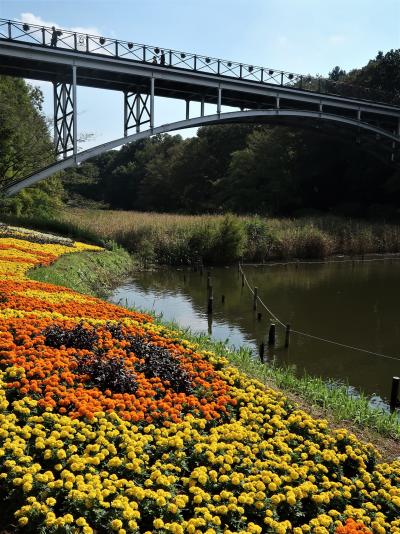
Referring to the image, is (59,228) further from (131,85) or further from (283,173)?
(283,173)

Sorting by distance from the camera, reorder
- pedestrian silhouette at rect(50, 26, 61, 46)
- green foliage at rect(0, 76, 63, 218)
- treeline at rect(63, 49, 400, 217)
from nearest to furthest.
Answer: pedestrian silhouette at rect(50, 26, 61, 46), green foliage at rect(0, 76, 63, 218), treeline at rect(63, 49, 400, 217)

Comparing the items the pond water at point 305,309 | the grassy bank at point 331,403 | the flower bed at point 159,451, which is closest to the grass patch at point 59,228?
the pond water at point 305,309

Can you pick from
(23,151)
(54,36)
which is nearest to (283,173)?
(23,151)

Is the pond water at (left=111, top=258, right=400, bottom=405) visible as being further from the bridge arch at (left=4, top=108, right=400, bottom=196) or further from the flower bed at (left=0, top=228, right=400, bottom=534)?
the bridge arch at (left=4, top=108, right=400, bottom=196)

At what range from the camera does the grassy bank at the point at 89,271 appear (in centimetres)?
1373

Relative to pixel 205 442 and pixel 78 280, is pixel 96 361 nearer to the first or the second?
pixel 205 442

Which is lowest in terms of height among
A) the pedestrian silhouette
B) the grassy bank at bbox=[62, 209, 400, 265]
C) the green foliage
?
the grassy bank at bbox=[62, 209, 400, 265]

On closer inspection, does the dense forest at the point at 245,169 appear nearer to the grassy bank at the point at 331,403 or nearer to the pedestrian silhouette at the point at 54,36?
the pedestrian silhouette at the point at 54,36

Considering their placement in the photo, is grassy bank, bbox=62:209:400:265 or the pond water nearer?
the pond water

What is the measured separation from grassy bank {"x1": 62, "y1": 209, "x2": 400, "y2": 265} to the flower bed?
1855 cm

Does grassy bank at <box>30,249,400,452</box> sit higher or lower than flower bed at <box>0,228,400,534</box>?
lower

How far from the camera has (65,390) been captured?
5.56m

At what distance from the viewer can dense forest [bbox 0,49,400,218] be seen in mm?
28513

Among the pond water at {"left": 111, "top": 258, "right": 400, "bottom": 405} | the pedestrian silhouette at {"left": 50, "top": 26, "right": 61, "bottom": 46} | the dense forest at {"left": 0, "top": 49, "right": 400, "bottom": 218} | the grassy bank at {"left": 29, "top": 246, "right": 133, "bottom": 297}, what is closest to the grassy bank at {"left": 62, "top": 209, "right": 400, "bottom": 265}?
the pond water at {"left": 111, "top": 258, "right": 400, "bottom": 405}
